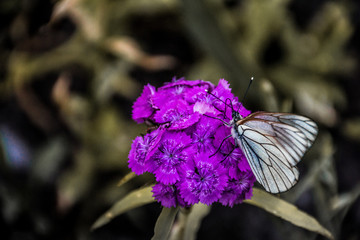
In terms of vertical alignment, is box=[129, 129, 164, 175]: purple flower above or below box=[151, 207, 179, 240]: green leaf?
above

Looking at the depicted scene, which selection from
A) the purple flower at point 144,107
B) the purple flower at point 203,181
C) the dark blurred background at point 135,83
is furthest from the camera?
the dark blurred background at point 135,83

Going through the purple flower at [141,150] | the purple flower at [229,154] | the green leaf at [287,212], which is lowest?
the green leaf at [287,212]

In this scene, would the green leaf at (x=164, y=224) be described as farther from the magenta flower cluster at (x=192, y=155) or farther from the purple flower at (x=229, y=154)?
the purple flower at (x=229, y=154)

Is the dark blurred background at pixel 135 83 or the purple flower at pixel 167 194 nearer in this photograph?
the purple flower at pixel 167 194

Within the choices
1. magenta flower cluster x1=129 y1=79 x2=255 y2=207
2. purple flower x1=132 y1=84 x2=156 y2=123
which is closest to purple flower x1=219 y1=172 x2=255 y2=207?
magenta flower cluster x1=129 y1=79 x2=255 y2=207

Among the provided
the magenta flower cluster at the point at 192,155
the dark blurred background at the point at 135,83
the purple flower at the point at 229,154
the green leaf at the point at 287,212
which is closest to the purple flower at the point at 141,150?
the magenta flower cluster at the point at 192,155

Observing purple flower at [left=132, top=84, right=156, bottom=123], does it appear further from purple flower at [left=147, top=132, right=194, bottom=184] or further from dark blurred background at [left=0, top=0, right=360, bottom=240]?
dark blurred background at [left=0, top=0, right=360, bottom=240]

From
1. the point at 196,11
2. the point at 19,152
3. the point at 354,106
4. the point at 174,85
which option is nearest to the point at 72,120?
the point at 19,152

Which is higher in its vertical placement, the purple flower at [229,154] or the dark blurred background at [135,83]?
the dark blurred background at [135,83]
